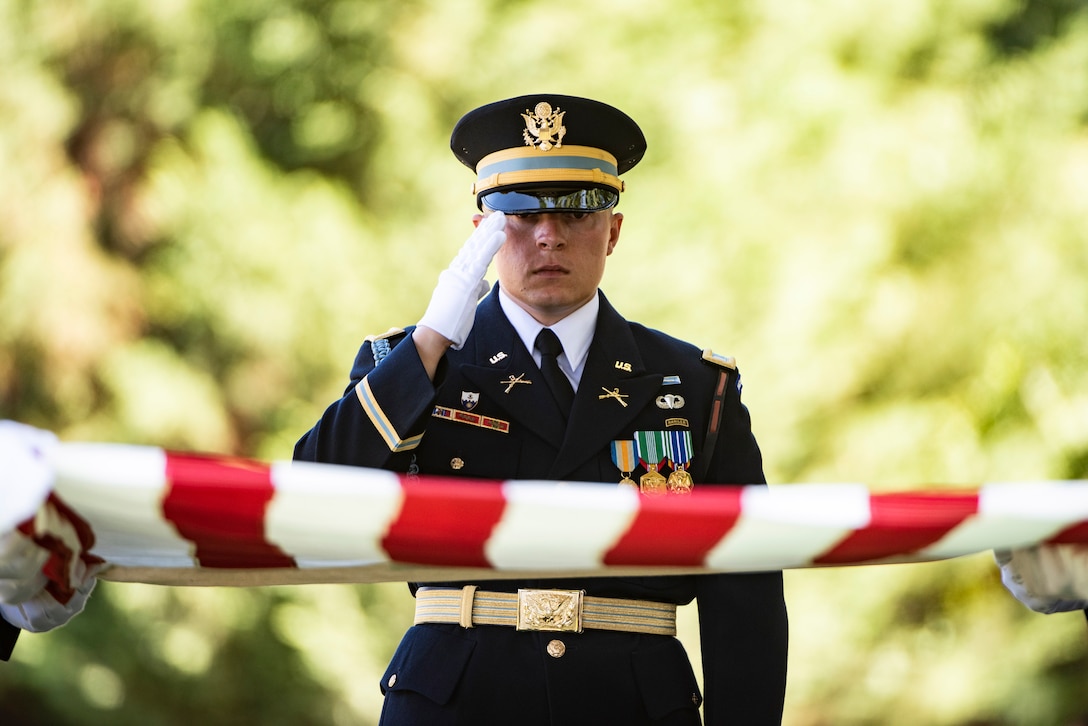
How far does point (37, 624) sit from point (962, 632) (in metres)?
6.04

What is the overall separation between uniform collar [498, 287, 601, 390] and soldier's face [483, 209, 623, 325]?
0.02 metres

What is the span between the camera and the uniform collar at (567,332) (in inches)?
115

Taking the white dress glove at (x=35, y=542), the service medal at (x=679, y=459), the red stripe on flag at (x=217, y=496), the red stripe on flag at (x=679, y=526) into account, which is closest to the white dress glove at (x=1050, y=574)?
the red stripe on flag at (x=679, y=526)

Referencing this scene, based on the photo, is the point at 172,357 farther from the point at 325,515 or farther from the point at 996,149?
the point at 325,515

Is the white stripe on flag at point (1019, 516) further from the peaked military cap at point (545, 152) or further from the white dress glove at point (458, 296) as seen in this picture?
the peaked military cap at point (545, 152)

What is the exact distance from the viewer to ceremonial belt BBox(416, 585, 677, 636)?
2.62m

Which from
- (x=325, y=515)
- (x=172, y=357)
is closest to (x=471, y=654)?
(x=325, y=515)

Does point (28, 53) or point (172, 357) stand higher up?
point (28, 53)

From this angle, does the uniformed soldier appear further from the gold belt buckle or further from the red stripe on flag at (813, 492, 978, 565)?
the red stripe on flag at (813, 492, 978, 565)

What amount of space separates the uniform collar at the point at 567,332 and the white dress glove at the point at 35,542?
1101 millimetres

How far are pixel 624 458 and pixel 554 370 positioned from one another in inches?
10.1

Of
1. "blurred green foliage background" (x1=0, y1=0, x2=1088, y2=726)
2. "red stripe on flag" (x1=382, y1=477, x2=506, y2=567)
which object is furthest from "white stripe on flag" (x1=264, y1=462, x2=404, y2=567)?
"blurred green foliage background" (x1=0, y1=0, x2=1088, y2=726)

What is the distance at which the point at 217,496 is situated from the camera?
2.01 metres

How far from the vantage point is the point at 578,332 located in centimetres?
296
